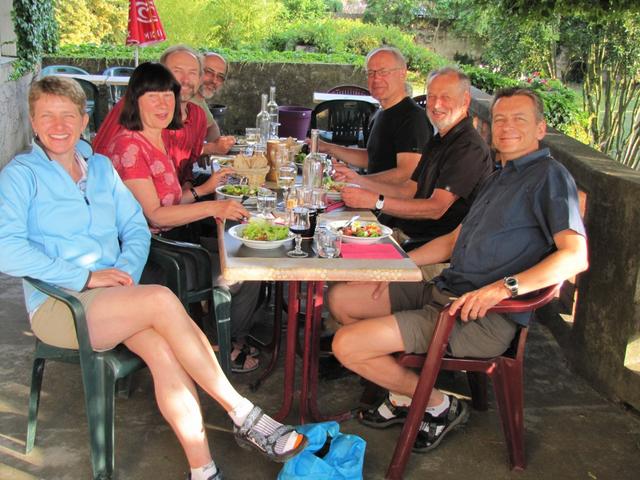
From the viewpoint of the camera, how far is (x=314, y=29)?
12.6m

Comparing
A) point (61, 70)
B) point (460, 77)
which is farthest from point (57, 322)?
point (61, 70)

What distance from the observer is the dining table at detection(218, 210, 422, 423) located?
7.57ft

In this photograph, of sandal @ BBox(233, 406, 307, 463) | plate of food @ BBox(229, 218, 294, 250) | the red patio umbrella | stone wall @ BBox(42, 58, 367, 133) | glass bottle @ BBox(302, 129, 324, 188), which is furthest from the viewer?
stone wall @ BBox(42, 58, 367, 133)

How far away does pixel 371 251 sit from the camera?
8.42 feet

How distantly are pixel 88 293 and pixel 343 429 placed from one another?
116 centimetres

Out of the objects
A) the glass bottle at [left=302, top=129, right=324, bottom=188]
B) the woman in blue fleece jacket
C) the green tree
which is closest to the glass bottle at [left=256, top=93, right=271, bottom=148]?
the glass bottle at [left=302, top=129, right=324, bottom=188]

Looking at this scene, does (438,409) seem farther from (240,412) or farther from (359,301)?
(240,412)

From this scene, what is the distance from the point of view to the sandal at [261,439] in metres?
2.39

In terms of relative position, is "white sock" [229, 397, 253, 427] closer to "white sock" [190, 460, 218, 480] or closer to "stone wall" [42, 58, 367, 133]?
"white sock" [190, 460, 218, 480]

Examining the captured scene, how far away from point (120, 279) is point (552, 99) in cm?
549

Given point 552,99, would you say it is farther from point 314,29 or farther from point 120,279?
point 314,29

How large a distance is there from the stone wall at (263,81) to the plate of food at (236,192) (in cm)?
619

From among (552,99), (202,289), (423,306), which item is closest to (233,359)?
(202,289)

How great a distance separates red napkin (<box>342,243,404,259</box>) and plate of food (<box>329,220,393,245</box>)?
0.07ft
